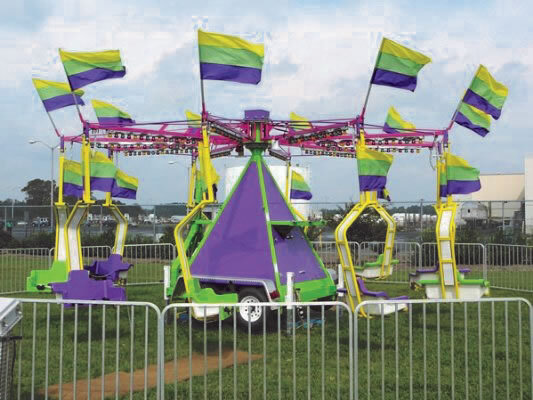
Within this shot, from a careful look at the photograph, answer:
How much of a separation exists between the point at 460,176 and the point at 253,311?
4.16m

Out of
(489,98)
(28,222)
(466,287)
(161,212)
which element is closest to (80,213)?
(466,287)

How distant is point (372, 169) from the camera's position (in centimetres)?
888

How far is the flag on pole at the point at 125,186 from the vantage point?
40.1 feet

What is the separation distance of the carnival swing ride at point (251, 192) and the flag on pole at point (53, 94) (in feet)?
0.06

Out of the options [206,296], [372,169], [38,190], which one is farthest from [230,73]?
[38,190]

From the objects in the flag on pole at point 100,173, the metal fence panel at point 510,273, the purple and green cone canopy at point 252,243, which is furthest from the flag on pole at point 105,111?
the metal fence panel at point 510,273

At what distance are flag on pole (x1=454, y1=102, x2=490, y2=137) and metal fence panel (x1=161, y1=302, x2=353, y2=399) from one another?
4.06 metres

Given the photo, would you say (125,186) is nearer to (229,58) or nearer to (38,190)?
(229,58)

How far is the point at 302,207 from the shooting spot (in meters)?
24.1

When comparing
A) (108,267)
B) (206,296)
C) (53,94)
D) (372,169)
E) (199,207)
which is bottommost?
(206,296)

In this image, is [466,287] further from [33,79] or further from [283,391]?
[33,79]

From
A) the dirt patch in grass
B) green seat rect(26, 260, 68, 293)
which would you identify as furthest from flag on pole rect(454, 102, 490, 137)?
green seat rect(26, 260, 68, 293)

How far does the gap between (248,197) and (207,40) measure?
3063 mm

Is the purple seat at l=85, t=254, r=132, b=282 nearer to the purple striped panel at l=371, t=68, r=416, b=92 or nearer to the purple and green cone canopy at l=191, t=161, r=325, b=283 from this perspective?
the purple and green cone canopy at l=191, t=161, r=325, b=283
